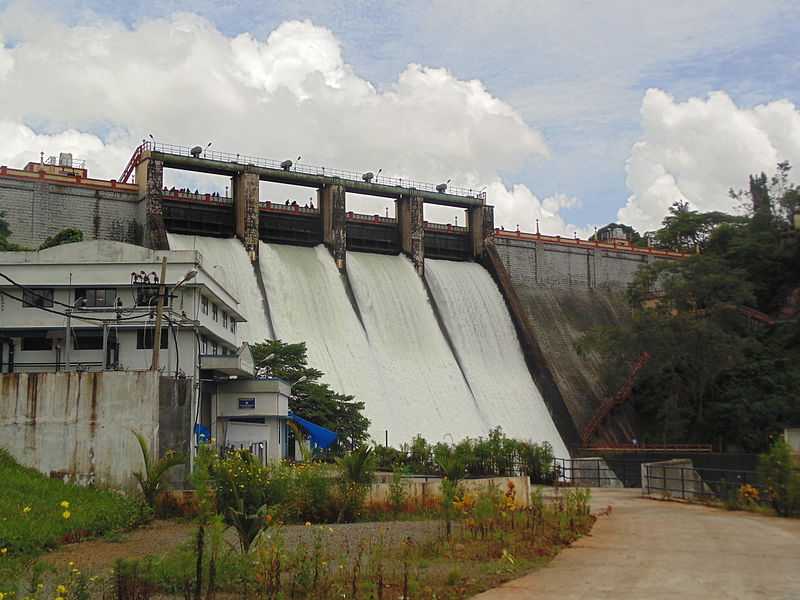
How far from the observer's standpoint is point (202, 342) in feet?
113

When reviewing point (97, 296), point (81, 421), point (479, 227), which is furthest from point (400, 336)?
point (81, 421)

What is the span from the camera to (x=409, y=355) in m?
48.3

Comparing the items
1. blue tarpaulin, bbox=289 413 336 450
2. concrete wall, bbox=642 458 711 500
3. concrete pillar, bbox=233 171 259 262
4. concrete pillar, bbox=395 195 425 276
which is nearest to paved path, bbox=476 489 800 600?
concrete wall, bbox=642 458 711 500

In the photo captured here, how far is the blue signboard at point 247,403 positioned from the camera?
1341 inches

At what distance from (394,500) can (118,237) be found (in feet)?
95.2

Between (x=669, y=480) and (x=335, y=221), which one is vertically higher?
(x=335, y=221)

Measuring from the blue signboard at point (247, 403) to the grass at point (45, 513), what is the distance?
12.3m

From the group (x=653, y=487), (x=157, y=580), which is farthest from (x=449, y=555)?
(x=653, y=487)

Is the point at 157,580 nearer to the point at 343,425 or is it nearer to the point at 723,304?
the point at 343,425

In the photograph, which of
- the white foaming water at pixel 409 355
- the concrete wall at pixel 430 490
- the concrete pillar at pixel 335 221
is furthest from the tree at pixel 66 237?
the concrete wall at pixel 430 490

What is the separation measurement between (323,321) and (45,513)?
29.1m

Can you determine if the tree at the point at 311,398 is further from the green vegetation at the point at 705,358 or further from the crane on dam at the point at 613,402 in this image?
the green vegetation at the point at 705,358

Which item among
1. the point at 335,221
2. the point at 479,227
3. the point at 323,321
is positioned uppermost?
the point at 479,227

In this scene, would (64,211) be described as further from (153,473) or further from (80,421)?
(153,473)
